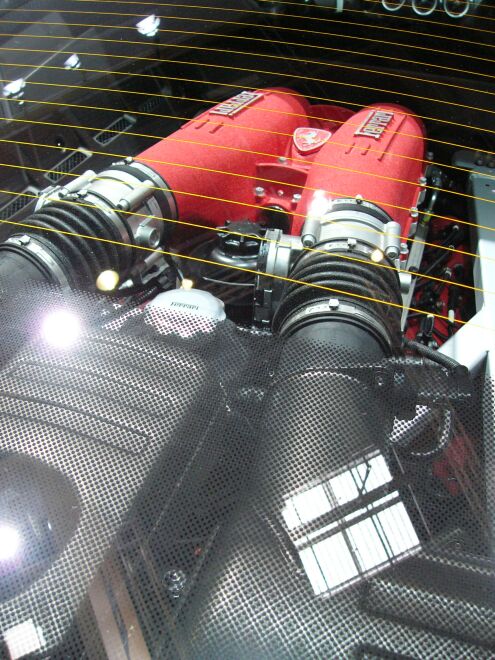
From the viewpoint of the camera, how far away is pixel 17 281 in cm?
86

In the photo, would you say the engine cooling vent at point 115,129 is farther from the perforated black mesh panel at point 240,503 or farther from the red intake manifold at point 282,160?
the perforated black mesh panel at point 240,503

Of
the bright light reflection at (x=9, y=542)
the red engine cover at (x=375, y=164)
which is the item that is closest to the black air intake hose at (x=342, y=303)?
the red engine cover at (x=375, y=164)

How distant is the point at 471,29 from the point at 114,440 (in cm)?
107

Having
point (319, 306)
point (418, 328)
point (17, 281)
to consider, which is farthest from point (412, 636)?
point (418, 328)

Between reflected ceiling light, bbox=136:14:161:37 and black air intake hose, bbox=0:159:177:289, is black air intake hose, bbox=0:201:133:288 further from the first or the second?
reflected ceiling light, bbox=136:14:161:37

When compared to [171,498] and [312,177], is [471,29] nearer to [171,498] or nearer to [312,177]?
[312,177]

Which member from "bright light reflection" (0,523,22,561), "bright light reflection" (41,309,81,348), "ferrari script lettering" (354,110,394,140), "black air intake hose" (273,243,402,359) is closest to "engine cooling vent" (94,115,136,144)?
"ferrari script lettering" (354,110,394,140)

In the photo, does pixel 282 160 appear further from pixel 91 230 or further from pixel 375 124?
pixel 91 230

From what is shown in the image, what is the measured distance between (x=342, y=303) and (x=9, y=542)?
1.63 ft

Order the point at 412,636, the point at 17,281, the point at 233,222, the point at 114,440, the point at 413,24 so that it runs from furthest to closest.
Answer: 1. the point at 413,24
2. the point at 233,222
3. the point at 17,281
4. the point at 114,440
5. the point at 412,636

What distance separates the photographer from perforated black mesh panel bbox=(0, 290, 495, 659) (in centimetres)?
53

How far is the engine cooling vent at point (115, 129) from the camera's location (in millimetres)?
1413

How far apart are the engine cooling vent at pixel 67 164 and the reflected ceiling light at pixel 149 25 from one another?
0.90ft

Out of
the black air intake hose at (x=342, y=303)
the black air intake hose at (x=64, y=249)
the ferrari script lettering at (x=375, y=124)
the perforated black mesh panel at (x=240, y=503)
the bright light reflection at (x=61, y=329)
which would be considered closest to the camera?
the perforated black mesh panel at (x=240, y=503)
